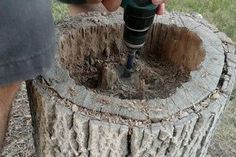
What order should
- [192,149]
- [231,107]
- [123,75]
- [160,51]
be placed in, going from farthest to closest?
[231,107]
[160,51]
[123,75]
[192,149]

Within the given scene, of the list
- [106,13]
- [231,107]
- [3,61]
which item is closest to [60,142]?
[3,61]

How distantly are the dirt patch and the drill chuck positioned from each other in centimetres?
21

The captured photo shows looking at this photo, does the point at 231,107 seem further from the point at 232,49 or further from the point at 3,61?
the point at 3,61

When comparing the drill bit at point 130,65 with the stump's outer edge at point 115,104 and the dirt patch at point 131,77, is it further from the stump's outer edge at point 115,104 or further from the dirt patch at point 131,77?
the stump's outer edge at point 115,104

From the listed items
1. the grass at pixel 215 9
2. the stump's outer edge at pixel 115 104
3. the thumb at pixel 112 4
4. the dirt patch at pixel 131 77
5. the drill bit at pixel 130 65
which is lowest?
the grass at pixel 215 9

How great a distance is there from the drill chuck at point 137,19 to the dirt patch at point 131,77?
211mm

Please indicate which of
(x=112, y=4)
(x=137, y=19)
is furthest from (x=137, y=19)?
(x=112, y=4)

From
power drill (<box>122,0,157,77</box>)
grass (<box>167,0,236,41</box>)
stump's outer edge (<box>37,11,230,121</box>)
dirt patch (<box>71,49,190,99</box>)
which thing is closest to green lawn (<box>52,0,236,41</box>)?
grass (<box>167,0,236,41</box>)

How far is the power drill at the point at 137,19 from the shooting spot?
1534 mm

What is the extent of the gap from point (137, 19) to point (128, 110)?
32cm

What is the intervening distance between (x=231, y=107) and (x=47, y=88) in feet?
4.37

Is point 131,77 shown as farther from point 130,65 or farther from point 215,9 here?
point 215,9

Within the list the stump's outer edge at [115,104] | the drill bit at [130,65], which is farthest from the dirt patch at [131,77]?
the stump's outer edge at [115,104]

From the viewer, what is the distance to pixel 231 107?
253 centimetres
